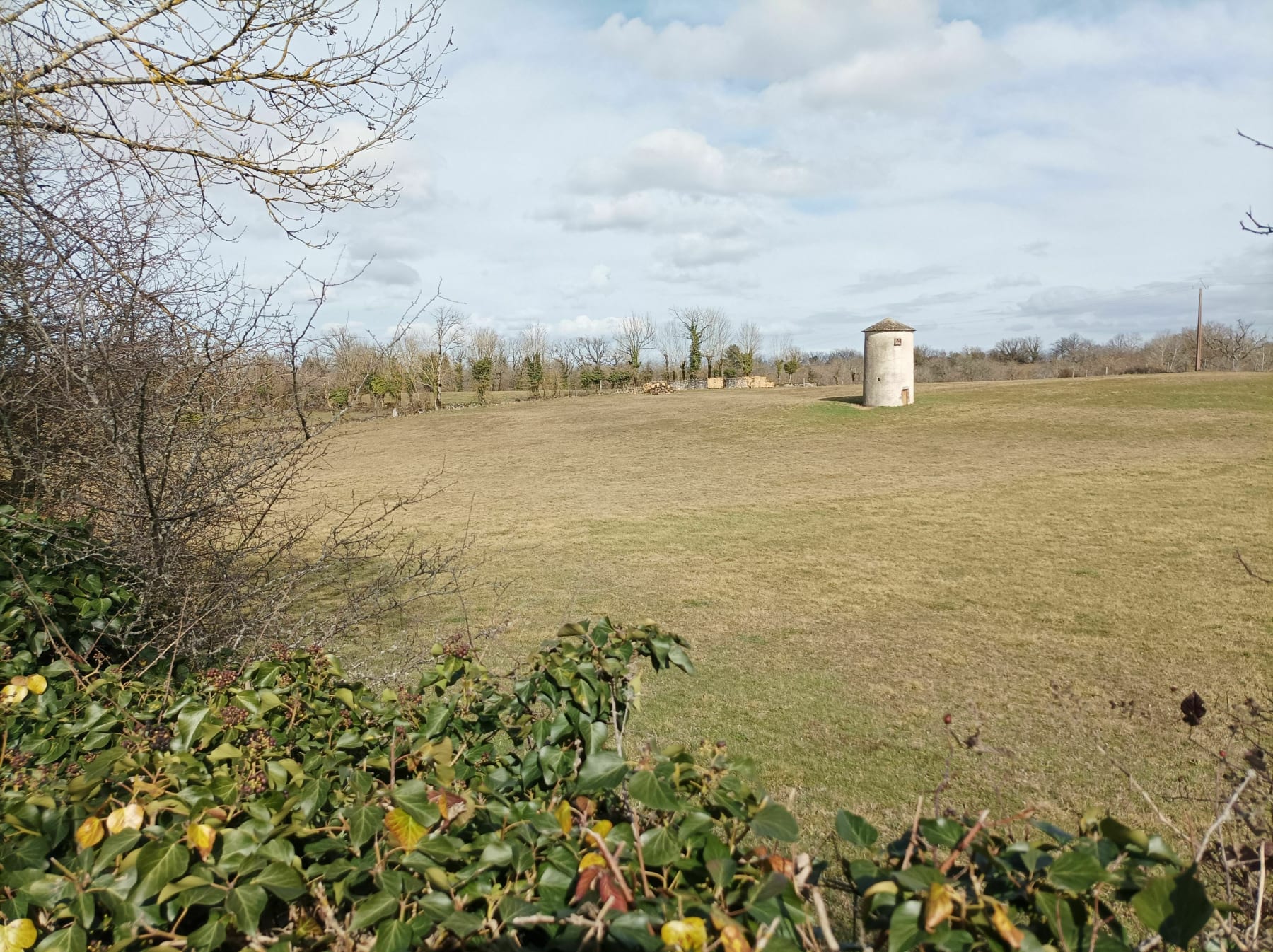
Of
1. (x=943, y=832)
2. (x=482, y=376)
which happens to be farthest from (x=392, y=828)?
(x=482, y=376)

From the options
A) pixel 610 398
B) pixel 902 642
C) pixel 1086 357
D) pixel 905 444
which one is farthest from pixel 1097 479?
pixel 1086 357

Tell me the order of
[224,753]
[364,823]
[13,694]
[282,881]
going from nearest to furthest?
[282,881] < [364,823] < [224,753] < [13,694]

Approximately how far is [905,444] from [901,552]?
13212 millimetres

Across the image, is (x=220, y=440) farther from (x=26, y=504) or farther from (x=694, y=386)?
(x=694, y=386)

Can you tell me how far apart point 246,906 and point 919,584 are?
32.5ft

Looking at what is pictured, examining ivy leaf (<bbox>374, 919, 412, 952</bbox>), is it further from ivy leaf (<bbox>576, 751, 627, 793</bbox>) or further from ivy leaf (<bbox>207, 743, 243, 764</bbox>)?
ivy leaf (<bbox>207, 743, 243, 764</bbox>)

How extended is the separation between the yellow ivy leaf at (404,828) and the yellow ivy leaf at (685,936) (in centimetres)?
49

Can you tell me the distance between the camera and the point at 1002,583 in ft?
32.7

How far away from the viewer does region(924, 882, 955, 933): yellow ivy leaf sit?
3.22 feet

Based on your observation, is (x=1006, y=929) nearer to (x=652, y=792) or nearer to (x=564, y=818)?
(x=652, y=792)

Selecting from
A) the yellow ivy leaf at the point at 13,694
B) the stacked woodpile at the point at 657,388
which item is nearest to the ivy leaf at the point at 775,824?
the yellow ivy leaf at the point at 13,694

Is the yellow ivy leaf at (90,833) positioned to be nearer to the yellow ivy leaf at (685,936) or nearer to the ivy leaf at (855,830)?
the yellow ivy leaf at (685,936)

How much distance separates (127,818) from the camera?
1.38m

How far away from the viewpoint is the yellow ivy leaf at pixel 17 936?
3.88 ft
